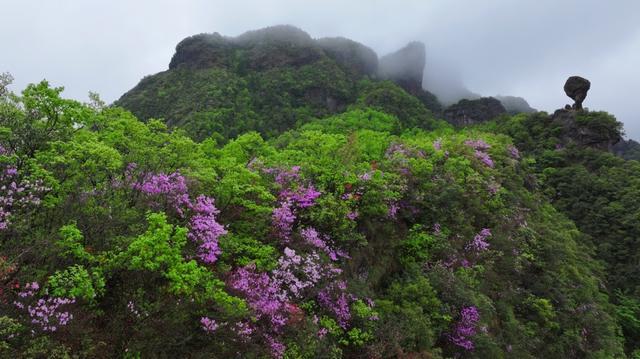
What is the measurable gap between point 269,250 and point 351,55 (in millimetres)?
103974

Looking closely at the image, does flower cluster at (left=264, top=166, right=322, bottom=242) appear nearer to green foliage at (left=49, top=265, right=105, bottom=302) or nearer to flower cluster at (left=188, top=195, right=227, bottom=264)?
flower cluster at (left=188, top=195, right=227, bottom=264)

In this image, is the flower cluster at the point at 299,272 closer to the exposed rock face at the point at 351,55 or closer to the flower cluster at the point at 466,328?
the flower cluster at the point at 466,328

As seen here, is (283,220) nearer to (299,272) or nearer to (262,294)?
(299,272)

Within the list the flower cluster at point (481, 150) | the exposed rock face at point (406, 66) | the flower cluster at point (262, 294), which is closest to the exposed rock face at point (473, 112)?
the exposed rock face at point (406, 66)

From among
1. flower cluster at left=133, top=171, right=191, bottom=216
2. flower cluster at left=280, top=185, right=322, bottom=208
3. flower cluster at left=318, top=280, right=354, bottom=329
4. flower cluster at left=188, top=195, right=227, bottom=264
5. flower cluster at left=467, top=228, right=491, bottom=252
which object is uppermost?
flower cluster at left=133, top=171, right=191, bottom=216

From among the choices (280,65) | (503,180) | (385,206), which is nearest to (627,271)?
(503,180)

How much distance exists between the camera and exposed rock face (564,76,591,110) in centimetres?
5991

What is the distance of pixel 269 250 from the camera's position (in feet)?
38.8

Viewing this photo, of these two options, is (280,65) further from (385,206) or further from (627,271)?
(385,206)

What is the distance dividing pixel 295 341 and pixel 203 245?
322cm

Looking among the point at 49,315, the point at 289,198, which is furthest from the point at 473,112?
the point at 49,315

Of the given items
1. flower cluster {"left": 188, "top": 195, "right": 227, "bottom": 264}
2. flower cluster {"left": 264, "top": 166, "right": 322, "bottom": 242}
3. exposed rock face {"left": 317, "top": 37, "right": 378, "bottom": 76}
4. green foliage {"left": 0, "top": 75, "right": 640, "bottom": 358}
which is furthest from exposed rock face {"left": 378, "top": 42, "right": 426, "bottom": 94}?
flower cluster {"left": 188, "top": 195, "right": 227, "bottom": 264}

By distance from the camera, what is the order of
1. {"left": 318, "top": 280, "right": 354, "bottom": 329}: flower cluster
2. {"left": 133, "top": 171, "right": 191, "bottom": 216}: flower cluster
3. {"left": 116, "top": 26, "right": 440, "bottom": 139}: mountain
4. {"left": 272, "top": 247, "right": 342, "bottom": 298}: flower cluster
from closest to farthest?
{"left": 133, "top": 171, "right": 191, "bottom": 216}: flower cluster → {"left": 272, "top": 247, "right": 342, "bottom": 298}: flower cluster → {"left": 318, "top": 280, "right": 354, "bottom": 329}: flower cluster → {"left": 116, "top": 26, "right": 440, "bottom": 139}: mountain

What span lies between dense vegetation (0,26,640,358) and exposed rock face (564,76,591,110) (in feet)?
115
